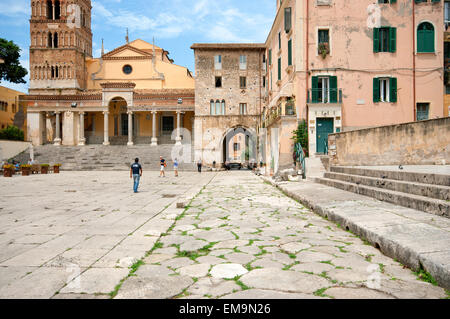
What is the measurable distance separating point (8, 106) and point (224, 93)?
3110cm

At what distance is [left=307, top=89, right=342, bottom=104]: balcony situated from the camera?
723 inches

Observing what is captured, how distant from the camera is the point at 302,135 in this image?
18.5 m

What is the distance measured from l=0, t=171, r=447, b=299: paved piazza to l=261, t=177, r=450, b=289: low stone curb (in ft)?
0.41

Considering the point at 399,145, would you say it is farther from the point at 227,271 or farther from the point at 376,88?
the point at 376,88

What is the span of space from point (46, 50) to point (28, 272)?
139ft

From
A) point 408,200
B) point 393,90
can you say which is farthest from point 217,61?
point 408,200

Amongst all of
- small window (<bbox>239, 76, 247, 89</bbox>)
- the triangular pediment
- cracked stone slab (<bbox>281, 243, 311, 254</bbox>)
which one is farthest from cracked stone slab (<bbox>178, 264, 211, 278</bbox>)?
the triangular pediment

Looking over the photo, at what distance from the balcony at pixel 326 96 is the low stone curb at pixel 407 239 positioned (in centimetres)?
1362

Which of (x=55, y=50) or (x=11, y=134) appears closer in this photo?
(x=11, y=134)

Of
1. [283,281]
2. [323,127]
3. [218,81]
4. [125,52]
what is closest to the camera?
[283,281]

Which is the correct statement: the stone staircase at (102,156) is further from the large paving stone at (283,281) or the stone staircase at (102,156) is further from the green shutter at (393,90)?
the large paving stone at (283,281)

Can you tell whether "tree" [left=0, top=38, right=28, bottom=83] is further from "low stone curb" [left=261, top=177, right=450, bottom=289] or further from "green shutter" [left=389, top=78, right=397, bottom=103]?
"low stone curb" [left=261, top=177, right=450, bottom=289]
